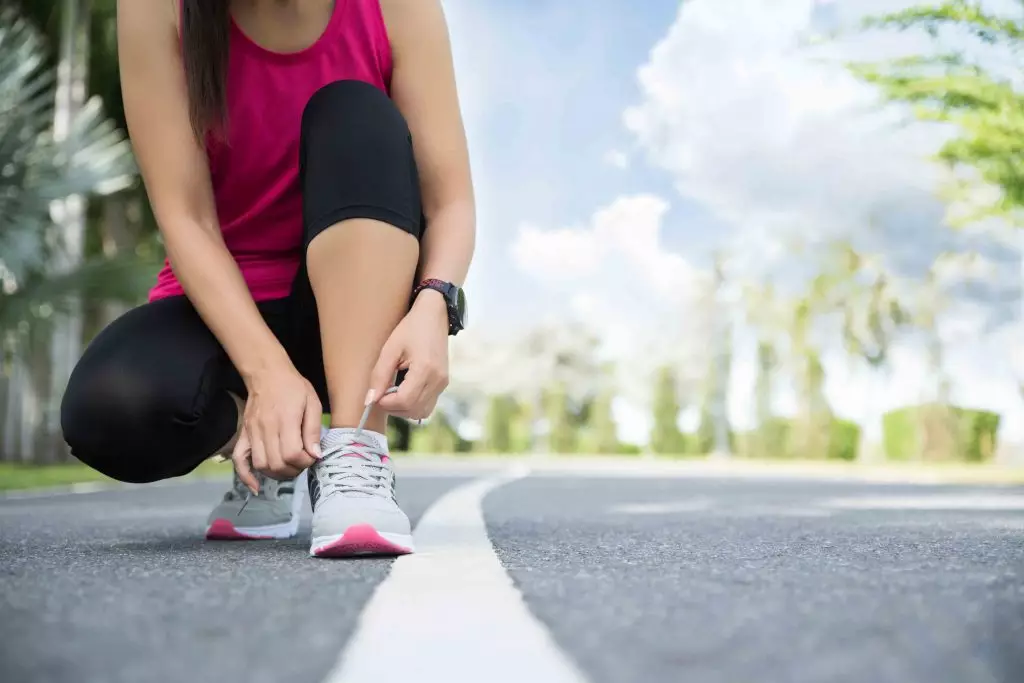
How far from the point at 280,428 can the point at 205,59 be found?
0.76 meters

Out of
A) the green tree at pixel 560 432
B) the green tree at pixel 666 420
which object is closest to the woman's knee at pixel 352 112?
the green tree at pixel 666 420

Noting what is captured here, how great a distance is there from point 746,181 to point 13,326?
4202 cm

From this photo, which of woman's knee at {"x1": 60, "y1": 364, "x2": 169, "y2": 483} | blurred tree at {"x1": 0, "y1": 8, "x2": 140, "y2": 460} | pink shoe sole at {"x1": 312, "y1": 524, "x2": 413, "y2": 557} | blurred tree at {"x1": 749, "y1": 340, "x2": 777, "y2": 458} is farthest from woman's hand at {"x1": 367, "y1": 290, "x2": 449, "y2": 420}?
blurred tree at {"x1": 749, "y1": 340, "x2": 777, "y2": 458}

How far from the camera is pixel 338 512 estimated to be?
60.9 inches

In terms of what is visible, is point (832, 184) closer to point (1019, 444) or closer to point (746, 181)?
point (746, 181)

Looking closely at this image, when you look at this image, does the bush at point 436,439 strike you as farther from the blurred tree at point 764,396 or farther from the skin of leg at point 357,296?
the skin of leg at point 357,296

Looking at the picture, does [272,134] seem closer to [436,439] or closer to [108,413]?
[108,413]

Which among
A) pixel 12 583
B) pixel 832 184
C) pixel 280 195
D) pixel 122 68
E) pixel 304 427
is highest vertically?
pixel 832 184

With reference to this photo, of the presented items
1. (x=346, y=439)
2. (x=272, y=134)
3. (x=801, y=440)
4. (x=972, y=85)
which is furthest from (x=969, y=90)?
(x=801, y=440)

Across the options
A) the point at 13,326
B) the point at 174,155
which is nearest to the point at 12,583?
the point at 174,155

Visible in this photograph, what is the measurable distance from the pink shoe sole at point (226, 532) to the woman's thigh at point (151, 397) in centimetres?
17

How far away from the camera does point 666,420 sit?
2516 centimetres

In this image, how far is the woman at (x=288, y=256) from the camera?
5.44 feet

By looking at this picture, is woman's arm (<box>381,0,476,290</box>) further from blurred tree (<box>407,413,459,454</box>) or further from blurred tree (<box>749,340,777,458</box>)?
blurred tree (<box>407,413,459,454</box>)
